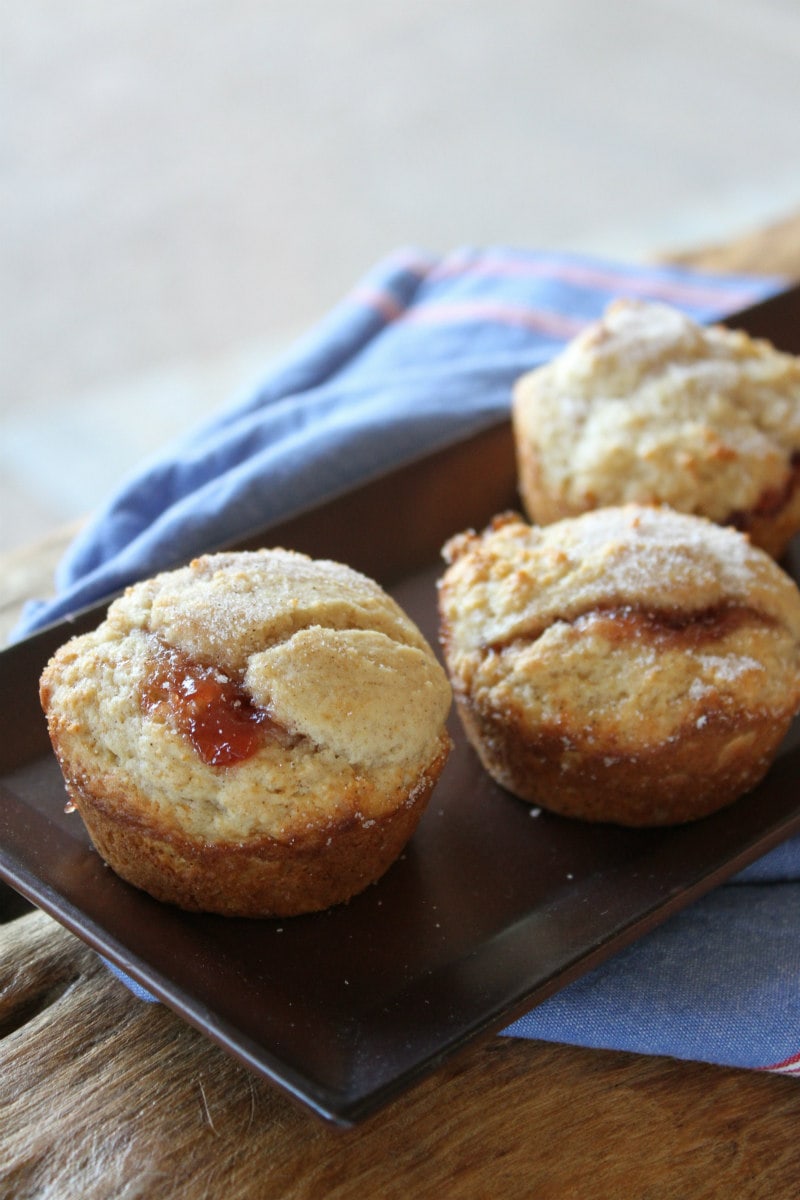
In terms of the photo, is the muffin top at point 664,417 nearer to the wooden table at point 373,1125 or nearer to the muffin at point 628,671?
the muffin at point 628,671

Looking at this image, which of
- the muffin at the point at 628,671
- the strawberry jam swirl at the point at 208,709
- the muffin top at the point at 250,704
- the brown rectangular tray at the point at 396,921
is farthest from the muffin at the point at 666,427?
the strawberry jam swirl at the point at 208,709

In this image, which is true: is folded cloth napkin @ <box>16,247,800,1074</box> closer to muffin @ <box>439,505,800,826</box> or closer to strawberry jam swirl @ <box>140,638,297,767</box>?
muffin @ <box>439,505,800,826</box>

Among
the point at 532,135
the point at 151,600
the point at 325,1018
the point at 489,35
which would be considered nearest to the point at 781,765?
the point at 325,1018

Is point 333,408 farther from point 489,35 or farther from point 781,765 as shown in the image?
point 489,35

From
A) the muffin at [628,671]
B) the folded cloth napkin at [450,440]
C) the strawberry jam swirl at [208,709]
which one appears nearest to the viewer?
the strawberry jam swirl at [208,709]

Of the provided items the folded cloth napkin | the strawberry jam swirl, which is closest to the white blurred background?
the folded cloth napkin

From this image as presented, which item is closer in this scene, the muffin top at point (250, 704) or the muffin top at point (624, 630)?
the muffin top at point (250, 704)

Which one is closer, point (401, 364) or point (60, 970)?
point (60, 970)
